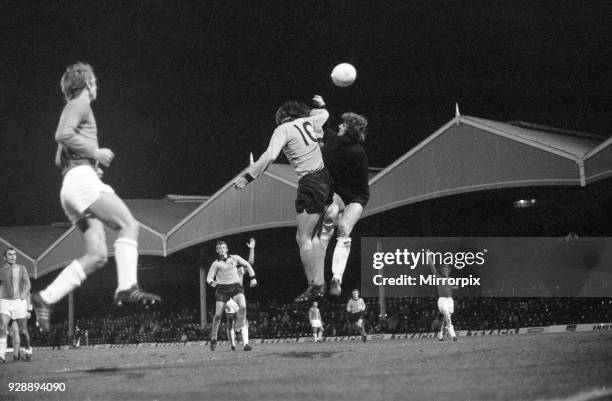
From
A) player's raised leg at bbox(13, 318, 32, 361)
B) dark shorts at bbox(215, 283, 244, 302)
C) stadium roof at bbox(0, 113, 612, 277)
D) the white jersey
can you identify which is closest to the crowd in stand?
stadium roof at bbox(0, 113, 612, 277)

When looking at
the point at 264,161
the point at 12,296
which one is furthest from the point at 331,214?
the point at 12,296

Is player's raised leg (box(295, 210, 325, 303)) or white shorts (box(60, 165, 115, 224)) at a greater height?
white shorts (box(60, 165, 115, 224))

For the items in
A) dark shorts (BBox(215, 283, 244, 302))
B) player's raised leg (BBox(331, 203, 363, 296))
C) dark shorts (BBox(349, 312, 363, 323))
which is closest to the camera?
player's raised leg (BBox(331, 203, 363, 296))

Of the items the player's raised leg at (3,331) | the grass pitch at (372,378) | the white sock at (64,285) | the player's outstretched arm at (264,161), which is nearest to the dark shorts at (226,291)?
the player's raised leg at (3,331)

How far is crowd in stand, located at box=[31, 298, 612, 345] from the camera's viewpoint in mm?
19250

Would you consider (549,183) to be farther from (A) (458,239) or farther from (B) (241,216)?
(B) (241,216)

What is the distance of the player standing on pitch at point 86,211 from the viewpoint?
20.8 ft

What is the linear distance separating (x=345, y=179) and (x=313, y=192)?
561 millimetres

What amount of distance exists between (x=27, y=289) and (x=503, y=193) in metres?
11.4

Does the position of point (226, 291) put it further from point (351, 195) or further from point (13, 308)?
point (351, 195)

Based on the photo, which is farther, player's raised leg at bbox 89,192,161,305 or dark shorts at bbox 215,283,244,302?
dark shorts at bbox 215,283,244,302

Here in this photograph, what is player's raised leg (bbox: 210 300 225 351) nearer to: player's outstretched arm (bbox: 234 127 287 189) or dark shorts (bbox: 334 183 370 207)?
dark shorts (bbox: 334 183 370 207)

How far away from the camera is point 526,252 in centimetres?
1884

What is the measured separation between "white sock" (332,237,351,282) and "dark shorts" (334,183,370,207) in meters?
0.47
